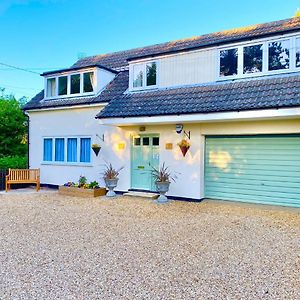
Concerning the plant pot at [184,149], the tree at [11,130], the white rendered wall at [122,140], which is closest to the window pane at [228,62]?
the white rendered wall at [122,140]

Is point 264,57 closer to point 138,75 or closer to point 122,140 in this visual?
point 138,75

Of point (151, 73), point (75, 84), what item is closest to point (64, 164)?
point (75, 84)

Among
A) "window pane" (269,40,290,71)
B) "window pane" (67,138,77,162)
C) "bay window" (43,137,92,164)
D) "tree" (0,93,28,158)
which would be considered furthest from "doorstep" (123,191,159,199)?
"tree" (0,93,28,158)

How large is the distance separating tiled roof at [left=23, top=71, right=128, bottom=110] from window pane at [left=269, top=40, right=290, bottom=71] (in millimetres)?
6506

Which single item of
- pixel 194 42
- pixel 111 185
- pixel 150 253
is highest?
pixel 194 42

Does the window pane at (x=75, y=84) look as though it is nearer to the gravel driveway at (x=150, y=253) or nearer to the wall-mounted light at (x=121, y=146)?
the wall-mounted light at (x=121, y=146)

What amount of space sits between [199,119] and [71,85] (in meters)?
7.91

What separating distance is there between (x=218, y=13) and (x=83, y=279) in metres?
17.4

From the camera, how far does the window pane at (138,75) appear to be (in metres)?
13.5

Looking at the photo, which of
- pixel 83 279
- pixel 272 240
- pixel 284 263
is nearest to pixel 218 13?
pixel 272 240

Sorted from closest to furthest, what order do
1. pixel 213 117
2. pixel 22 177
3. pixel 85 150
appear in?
pixel 213 117 → pixel 85 150 → pixel 22 177

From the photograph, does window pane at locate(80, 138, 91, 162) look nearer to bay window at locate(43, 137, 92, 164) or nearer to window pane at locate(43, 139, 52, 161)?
bay window at locate(43, 137, 92, 164)

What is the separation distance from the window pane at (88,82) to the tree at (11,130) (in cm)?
932

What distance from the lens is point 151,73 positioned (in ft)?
43.5
